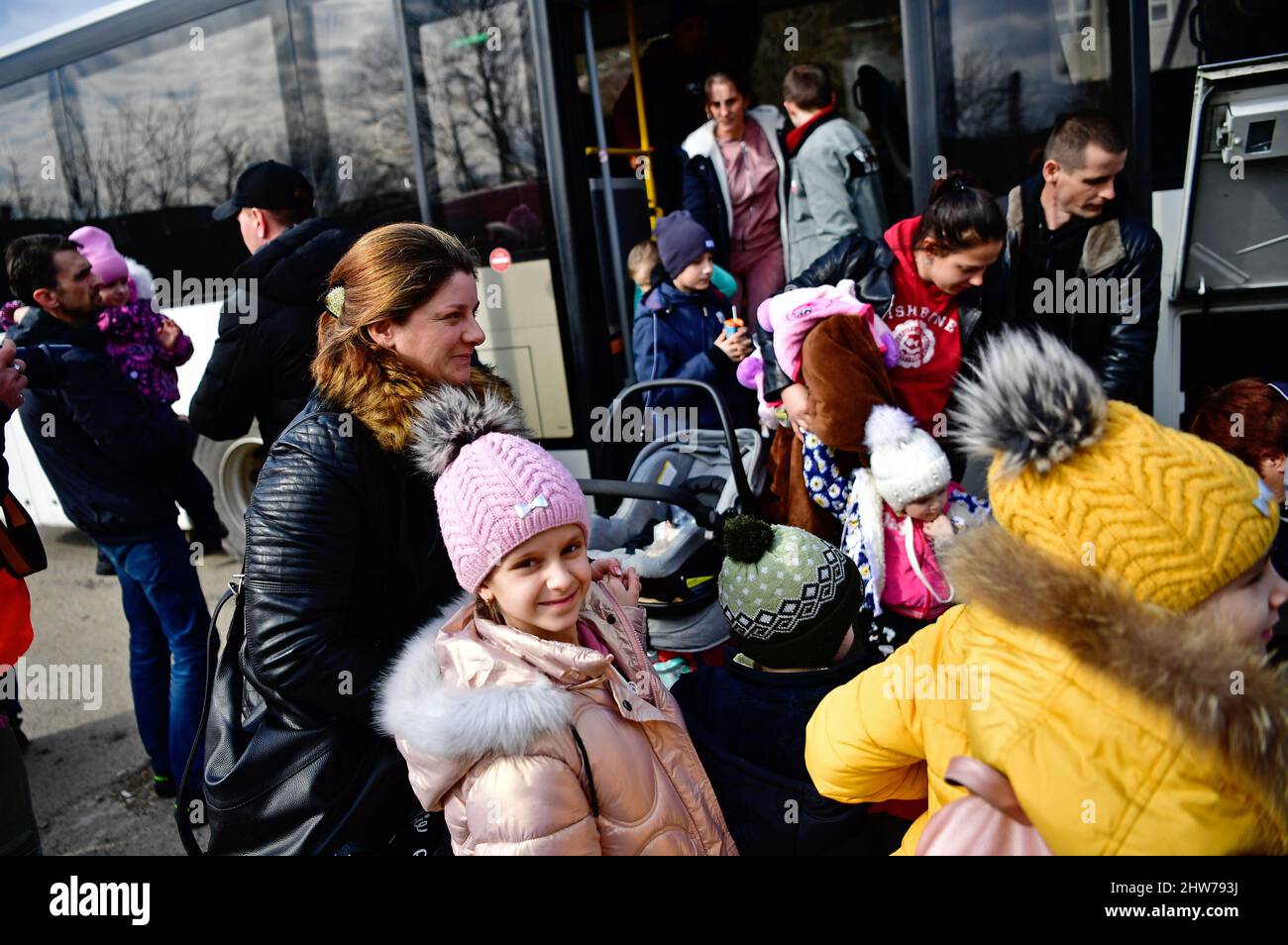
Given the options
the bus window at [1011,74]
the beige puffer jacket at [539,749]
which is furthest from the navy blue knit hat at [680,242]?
the beige puffer jacket at [539,749]

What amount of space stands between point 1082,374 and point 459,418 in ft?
3.58

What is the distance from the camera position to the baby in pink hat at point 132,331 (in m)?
3.71

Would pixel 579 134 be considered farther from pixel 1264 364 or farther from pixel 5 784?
pixel 5 784

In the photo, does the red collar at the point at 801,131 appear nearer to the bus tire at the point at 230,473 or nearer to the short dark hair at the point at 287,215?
the short dark hair at the point at 287,215

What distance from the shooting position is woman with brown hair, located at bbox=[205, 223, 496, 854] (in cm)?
183

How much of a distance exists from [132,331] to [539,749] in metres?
3.12

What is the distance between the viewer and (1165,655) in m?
1.15

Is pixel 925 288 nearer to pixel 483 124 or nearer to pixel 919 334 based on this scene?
pixel 919 334

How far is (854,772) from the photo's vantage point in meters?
1.54

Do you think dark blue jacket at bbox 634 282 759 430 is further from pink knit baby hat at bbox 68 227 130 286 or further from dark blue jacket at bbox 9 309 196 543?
pink knit baby hat at bbox 68 227 130 286

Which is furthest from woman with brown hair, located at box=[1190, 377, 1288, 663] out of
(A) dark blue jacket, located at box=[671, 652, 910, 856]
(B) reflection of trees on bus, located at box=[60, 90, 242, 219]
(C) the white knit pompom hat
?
(B) reflection of trees on bus, located at box=[60, 90, 242, 219]

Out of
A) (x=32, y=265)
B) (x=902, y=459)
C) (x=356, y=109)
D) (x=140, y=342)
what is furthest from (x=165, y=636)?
(x=356, y=109)

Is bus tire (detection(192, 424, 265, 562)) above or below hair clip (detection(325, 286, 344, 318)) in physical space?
below

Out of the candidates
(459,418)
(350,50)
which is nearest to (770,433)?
(459,418)
